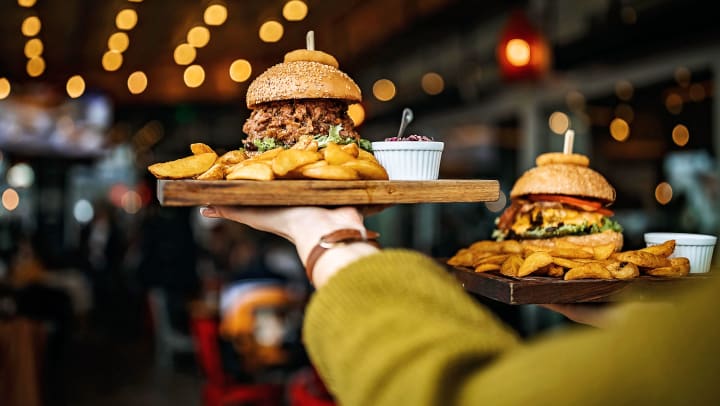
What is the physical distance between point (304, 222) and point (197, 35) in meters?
6.16

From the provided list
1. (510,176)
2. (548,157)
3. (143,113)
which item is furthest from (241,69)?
(143,113)

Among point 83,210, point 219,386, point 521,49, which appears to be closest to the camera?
point 521,49

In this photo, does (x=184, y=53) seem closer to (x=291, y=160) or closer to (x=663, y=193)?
(x=663, y=193)

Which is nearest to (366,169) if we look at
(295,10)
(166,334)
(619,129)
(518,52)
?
(518,52)

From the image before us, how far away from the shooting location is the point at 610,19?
5332 mm

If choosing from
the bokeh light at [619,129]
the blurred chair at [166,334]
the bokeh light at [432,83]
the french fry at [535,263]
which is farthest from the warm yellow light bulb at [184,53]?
the french fry at [535,263]

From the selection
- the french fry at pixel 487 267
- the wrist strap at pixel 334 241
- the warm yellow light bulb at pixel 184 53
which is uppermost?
the warm yellow light bulb at pixel 184 53

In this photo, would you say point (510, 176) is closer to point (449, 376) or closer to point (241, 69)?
point (241, 69)

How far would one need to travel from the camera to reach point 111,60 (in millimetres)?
8602

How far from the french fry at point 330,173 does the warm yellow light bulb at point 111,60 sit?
7611 millimetres

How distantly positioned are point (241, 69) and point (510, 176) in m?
4.01

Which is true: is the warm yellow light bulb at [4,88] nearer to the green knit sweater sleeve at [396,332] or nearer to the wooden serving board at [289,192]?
the wooden serving board at [289,192]

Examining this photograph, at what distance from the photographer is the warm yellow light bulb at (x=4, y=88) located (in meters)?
8.81

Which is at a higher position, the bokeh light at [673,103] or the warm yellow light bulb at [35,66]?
the warm yellow light bulb at [35,66]
